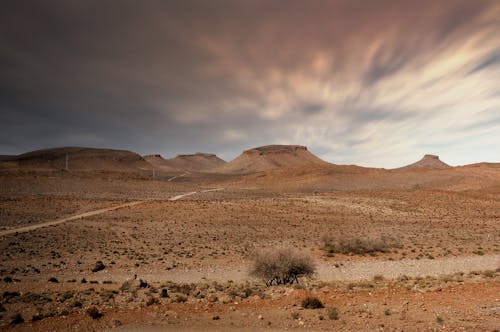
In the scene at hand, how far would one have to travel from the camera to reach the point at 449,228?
125 feet

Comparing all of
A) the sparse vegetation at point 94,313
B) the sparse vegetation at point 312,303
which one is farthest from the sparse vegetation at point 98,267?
the sparse vegetation at point 312,303

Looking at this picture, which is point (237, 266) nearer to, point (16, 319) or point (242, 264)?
point (242, 264)

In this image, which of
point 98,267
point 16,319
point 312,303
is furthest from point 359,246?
point 16,319

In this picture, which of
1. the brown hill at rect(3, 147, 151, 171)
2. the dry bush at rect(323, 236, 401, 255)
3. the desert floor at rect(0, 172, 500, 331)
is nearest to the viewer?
the desert floor at rect(0, 172, 500, 331)

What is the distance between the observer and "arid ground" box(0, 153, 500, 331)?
10.3 meters

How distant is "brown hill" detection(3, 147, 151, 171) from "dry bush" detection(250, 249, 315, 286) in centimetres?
16367

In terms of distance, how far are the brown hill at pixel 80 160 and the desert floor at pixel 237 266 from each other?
133 metres

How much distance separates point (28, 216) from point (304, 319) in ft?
128

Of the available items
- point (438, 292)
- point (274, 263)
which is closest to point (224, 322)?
point (274, 263)

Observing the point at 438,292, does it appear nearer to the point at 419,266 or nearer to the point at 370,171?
the point at 419,266

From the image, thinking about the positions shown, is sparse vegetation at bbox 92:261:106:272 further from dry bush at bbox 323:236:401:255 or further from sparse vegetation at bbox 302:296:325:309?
dry bush at bbox 323:236:401:255

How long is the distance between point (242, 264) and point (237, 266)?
0.53 metres

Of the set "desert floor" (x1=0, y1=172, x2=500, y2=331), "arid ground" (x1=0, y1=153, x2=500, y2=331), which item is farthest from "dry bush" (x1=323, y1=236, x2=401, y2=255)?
"desert floor" (x1=0, y1=172, x2=500, y2=331)

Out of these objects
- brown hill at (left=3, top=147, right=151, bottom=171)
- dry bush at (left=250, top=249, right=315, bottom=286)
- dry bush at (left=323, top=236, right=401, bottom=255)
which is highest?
brown hill at (left=3, top=147, right=151, bottom=171)
